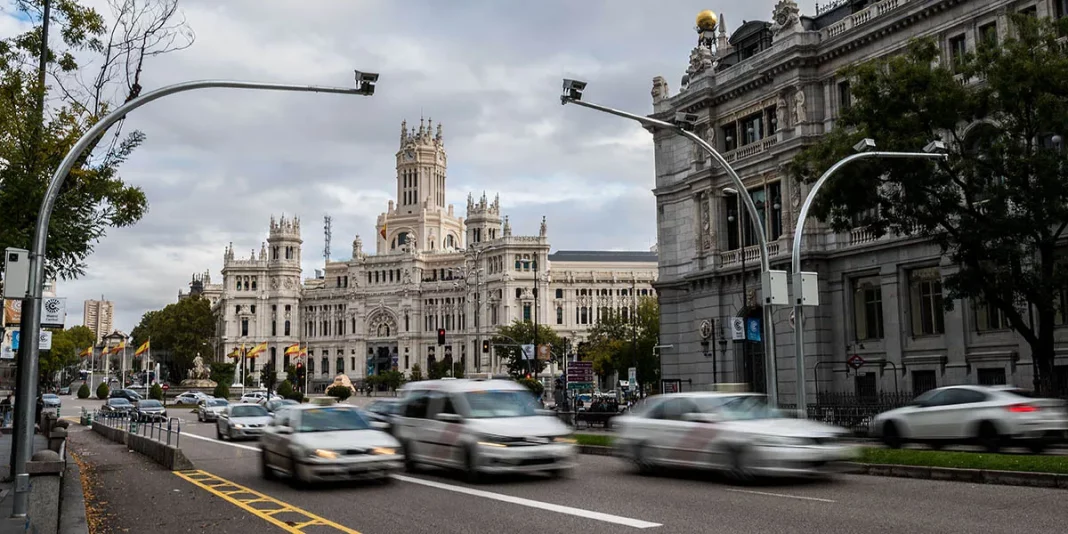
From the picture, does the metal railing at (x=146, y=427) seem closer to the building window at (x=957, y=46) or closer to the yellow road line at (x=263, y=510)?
the yellow road line at (x=263, y=510)

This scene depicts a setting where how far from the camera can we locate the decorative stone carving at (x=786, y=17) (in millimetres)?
39094

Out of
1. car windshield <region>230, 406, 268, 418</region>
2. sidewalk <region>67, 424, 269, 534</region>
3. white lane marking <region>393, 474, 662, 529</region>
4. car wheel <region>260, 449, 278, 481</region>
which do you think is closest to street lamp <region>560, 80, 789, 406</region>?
white lane marking <region>393, 474, 662, 529</region>

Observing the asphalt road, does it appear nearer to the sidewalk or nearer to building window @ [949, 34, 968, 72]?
the sidewalk

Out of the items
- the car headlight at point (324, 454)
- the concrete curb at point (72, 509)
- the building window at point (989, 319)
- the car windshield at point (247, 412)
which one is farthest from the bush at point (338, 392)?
the car headlight at point (324, 454)

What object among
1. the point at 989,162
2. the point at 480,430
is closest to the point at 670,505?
the point at 480,430

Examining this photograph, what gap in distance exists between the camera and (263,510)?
13195 millimetres

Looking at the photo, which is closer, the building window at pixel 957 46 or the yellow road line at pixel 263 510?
the yellow road line at pixel 263 510

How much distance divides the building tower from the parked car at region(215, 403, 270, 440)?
111m

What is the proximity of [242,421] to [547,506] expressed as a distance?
23.0 metres

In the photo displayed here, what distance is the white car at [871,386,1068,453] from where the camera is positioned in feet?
63.0

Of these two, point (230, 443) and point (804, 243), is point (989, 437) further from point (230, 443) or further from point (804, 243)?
point (230, 443)

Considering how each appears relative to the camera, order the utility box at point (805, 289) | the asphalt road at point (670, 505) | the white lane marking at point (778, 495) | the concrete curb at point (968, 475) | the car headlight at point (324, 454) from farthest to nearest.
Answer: the utility box at point (805, 289) → the car headlight at point (324, 454) → the concrete curb at point (968, 475) → the white lane marking at point (778, 495) → the asphalt road at point (670, 505)

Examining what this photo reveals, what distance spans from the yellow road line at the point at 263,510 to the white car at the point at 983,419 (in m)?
14.5

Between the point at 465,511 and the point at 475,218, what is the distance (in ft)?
442
